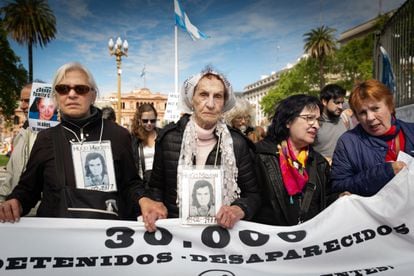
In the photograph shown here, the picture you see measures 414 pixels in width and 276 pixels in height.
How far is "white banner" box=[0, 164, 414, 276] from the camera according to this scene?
2.11 metres

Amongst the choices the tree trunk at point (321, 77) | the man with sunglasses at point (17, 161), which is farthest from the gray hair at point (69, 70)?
the tree trunk at point (321, 77)

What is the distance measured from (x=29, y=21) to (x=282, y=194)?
95.5ft

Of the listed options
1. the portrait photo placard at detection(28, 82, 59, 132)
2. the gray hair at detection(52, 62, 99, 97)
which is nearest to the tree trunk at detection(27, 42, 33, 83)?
the portrait photo placard at detection(28, 82, 59, 132)

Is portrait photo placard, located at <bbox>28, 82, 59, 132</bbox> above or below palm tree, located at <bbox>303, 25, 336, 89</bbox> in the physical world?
below

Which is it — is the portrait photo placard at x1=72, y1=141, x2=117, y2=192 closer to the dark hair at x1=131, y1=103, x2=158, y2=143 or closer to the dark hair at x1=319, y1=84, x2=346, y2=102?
the dark hair at x1=131, y1=103, x2=158, y2=143

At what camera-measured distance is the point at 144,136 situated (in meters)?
5.12

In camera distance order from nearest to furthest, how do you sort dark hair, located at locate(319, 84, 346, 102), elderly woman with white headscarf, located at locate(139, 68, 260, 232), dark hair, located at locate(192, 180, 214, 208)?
dark hair, located at locate(192, 180, 214, 208), elderly woman with white headscarf, located at locate(139, 68, 260, 232), dark hair, located at locate(319, 84, 346, 102)

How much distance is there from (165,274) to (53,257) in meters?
0.67

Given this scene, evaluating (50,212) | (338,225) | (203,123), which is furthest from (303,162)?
(50,212)

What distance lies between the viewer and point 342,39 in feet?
251

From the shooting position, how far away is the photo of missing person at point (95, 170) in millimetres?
2207

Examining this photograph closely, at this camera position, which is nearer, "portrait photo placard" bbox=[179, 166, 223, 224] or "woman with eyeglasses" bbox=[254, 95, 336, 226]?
"portrait photo placard" bbox=[179, 166, 223, 224]

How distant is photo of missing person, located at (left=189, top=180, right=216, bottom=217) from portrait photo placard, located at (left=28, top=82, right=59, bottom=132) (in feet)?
7.63

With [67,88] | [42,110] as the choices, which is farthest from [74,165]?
[42,110]
